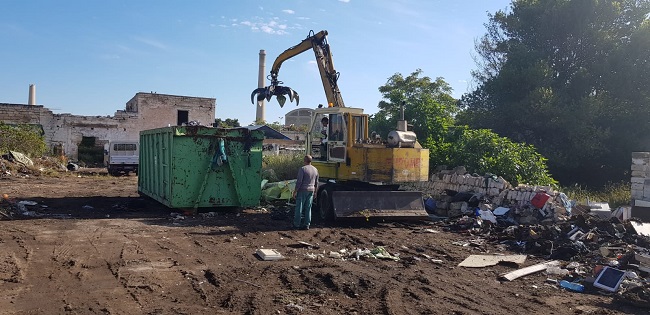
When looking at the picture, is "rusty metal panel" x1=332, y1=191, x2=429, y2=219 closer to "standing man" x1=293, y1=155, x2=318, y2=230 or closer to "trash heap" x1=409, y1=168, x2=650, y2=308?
"standing man" x1=293, y1=155, x2=318, y2=230

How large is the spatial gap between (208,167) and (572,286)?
7960mm

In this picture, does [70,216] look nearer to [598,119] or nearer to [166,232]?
[166,232]

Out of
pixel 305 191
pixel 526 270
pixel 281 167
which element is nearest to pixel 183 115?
pixel 281 167

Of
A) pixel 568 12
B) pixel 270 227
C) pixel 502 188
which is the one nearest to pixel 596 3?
pixel 568 12

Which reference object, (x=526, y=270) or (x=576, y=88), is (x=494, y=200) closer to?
(x=526, y=270)

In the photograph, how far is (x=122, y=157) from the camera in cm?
2773

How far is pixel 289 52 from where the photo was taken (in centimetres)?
1569

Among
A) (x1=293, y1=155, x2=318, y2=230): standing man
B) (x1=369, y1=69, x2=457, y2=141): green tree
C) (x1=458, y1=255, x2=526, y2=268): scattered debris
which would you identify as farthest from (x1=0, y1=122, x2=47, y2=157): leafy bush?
(x1=458, y1=255, x2=526, y2=268): scattered debris

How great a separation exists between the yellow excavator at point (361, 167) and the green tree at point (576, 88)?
12.5 m

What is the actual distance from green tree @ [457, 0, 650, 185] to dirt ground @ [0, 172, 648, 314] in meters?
13.5

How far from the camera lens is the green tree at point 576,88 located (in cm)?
2186

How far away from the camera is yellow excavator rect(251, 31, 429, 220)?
11.4 metres

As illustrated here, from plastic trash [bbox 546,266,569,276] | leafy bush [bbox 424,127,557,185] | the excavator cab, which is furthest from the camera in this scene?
leafy bush [bbox 424,127,557,185]

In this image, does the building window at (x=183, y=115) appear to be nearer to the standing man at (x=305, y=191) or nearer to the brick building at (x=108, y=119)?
the brick building at (x=108, y=119)
